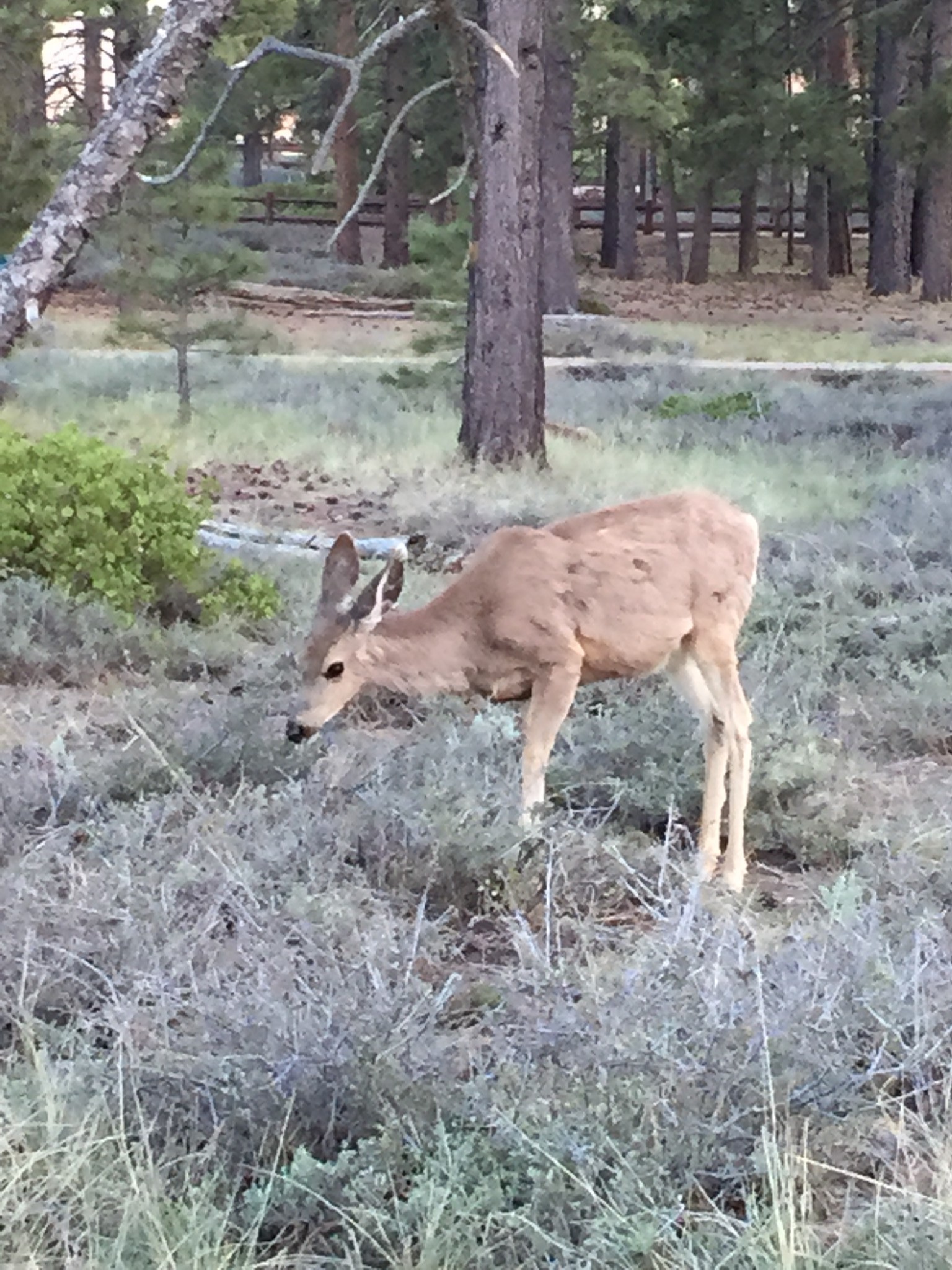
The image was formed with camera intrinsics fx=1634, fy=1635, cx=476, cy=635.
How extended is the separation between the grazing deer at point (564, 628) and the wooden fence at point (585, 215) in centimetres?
4043

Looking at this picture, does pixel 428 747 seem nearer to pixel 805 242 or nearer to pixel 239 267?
pixel 239 267

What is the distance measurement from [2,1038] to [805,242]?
175 ft

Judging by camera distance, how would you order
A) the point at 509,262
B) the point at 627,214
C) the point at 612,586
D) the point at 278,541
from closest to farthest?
the point at 612,586
the point at 278,541
the point at 509,262
the point at 627,214

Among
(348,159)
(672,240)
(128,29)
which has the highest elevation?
(348,159)

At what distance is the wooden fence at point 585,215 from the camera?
4934cm

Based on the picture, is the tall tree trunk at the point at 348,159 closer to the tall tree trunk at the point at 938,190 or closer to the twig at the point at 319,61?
the tall tree trunk at the point at 938,190

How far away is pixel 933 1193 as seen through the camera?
10.5 feet

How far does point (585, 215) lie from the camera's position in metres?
57.3

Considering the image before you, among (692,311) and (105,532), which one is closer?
(105,532)

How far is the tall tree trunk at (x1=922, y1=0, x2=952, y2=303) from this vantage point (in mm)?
29344

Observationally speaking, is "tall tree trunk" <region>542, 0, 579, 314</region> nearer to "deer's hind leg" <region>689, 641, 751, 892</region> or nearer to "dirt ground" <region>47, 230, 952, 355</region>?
"dirt ground" <region>47, 230, 952, 355</region>

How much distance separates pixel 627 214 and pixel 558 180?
12.0m

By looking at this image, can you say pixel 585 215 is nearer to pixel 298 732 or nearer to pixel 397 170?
pixel 397 170

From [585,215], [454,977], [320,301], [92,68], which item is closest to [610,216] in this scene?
[585,215]
